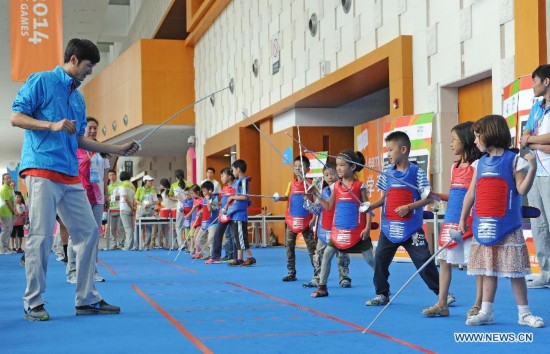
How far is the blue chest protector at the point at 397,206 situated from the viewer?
4957 mm

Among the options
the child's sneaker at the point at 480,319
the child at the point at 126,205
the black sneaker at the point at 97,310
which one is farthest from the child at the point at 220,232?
the child's sneaker at the point at 480,319

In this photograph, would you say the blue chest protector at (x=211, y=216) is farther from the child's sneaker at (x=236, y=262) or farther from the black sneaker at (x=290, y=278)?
the black sneaker at (x=290, y=278)

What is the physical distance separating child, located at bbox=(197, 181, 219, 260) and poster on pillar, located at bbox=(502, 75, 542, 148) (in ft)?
16.3

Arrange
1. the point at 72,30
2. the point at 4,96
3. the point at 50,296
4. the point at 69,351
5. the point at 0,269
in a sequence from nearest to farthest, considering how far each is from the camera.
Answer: the point at 69,351
the point at 50,296
the point at 0,269
the point at 72,30
the point at 4,96

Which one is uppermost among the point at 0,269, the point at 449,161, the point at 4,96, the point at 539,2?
the point at 4,96

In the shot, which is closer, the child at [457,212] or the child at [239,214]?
the child at [457,212]

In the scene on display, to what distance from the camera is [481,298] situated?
14.6ft

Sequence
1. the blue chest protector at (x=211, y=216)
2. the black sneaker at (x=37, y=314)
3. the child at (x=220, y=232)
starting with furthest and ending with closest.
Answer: the blue chest protector at (x=211, y=216)
the child at (x=220, y=232)
the black sneaker at (x=37, y=314)

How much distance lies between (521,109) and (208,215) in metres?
5.67

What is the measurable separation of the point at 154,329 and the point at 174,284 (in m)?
2.93

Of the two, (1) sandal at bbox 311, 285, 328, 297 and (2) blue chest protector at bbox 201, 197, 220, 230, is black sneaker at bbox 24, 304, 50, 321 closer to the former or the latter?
(1) sandal at bbox 311, 285, 328, 297

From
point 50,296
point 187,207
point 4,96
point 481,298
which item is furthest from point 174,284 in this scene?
point 4,96

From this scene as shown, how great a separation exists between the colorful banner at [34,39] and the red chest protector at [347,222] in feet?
30.9

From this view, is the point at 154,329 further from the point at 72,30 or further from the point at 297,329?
the point at 72,30
